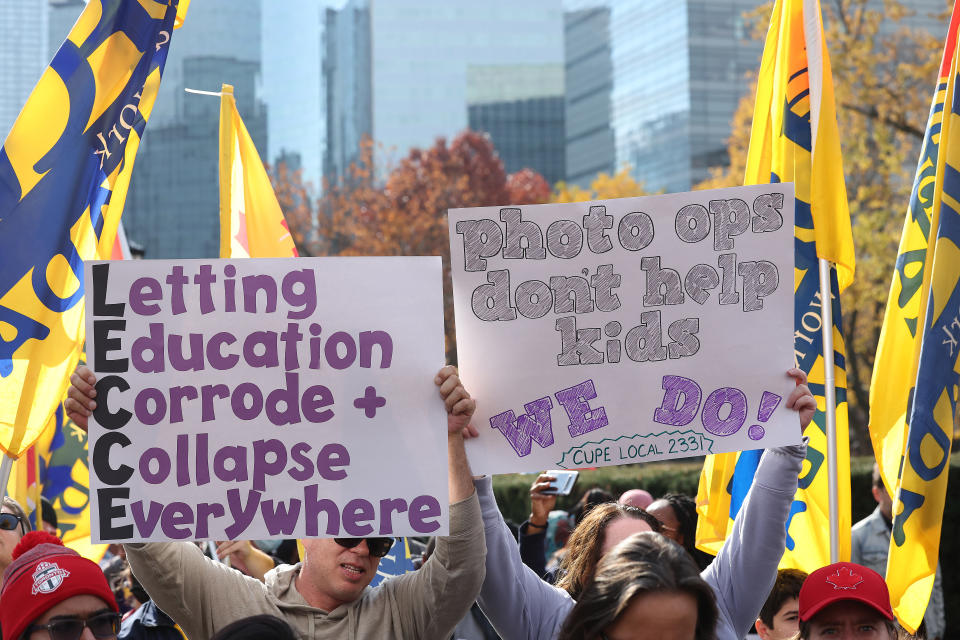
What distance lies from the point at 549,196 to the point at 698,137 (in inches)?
1671

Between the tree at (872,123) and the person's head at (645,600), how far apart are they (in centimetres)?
1228

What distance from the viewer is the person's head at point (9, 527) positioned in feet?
12.9

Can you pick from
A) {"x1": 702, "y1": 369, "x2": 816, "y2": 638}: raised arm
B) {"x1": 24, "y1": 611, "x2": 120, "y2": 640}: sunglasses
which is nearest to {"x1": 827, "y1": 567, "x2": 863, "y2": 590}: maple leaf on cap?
{"x1": 702, "y1": 369, "x2": 816, "y2": 638}: raised arm

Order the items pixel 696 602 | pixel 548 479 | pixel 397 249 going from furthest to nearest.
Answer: pixel 397 249, pixel 548 479, pixel 696 602

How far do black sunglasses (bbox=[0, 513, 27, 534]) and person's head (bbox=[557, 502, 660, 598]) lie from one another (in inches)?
80.2

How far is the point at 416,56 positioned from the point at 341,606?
109 metres

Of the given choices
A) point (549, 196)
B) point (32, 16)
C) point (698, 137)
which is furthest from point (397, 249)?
point (32, 16)

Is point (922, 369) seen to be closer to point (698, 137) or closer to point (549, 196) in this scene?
point (549, 196)

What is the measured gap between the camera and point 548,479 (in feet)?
16.5

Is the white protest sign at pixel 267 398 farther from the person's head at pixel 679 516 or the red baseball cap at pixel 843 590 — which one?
the person's head at pixel 679 516

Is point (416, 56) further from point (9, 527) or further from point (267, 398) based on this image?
point (267, 398)

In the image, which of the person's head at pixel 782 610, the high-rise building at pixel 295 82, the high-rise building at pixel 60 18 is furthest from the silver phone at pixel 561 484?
the high-rise building at pixel 60 18

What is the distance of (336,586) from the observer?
299 cm

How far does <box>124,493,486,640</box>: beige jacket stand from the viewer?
2.93 metres
